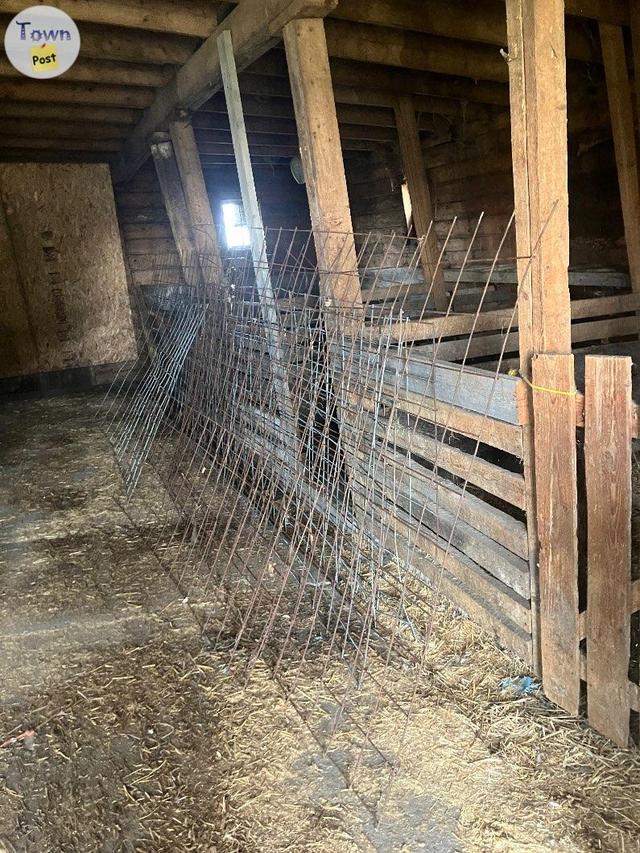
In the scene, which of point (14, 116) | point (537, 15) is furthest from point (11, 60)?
point (537, 15)

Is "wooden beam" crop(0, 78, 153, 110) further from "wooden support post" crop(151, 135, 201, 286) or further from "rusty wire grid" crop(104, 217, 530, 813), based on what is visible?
"rusty wire grid" crop(104, 217, 530, 813)

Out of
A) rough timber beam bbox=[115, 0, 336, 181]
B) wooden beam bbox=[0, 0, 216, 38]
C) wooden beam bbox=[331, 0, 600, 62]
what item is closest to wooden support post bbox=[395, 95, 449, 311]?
wooden beam bbox=[331, 0, 600, 62]

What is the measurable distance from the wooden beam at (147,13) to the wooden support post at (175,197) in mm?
1483

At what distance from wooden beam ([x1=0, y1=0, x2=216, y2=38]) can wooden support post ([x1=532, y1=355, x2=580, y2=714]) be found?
3.20 m

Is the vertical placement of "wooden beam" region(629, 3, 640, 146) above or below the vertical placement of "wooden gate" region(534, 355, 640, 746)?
above

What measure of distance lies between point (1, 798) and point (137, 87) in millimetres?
4966

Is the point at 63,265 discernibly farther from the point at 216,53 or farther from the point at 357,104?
the point at 216,53

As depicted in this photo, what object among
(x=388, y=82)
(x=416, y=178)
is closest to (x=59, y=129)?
(x=388, y=82)

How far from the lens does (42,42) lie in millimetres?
3914

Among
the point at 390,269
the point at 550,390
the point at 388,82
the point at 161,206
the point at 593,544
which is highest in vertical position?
the point at 388,82

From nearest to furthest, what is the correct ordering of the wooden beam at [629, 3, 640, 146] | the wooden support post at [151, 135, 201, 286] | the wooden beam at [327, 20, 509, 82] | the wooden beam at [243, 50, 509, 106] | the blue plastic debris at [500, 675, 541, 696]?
the blue plastic debris at [500, 675, 541, 696] < the wooden beam at [629, 3, 640, 146] < the wooden beam at [327, 20, 509, 82] < the wooden beam at [243, 50, 509, 106] < the wooden support post at [151, 135, 201, 286]

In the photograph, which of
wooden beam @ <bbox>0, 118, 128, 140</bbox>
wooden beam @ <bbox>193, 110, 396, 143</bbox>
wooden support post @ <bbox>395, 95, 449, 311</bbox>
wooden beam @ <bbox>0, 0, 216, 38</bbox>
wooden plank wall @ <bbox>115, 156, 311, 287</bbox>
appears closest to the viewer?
wooden beam @ <bbox>0, 0, 216, 38</bbox>

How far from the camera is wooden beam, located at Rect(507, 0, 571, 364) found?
1746 mm

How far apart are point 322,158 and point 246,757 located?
97.8 inches
